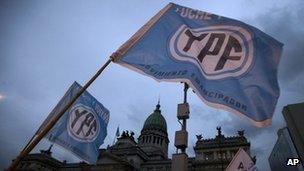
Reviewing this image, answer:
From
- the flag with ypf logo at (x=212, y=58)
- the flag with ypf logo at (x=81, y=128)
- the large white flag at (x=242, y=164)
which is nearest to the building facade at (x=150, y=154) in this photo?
the large white flag at (x=242, y=164)

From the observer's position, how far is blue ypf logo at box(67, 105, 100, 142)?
13.4m

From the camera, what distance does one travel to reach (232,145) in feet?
220

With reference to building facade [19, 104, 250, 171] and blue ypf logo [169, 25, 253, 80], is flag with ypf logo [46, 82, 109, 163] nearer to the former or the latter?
blue ypf logo [169, 25, 253, 80]

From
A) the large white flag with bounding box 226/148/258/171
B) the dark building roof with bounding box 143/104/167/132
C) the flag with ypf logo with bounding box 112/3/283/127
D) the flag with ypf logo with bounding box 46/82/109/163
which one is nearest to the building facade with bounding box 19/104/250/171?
the dark building roof with bounding box 143/104/167/132

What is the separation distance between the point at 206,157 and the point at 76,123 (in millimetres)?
58904

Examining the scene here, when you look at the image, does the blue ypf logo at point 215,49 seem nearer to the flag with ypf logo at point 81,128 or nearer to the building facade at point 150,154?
the flag with ypf logo at point 81,128

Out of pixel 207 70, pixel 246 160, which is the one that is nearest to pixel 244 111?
pixel 207 70

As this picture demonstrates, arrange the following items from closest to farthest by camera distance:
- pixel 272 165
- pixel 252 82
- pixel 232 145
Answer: pixel 252 82 → pixel 272 165 → pixel 232 145

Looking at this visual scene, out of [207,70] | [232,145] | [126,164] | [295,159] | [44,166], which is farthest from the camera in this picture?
[44,166]

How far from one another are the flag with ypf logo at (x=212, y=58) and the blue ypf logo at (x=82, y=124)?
214 inches

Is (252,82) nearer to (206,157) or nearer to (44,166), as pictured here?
(206,157)

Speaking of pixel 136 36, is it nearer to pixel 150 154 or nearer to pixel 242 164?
pixel 242 164

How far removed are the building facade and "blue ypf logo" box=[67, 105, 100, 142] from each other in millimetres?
44085

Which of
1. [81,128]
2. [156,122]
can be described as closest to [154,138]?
[156,122]
